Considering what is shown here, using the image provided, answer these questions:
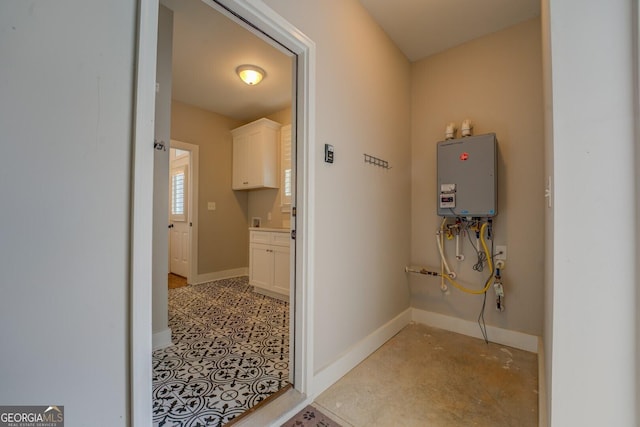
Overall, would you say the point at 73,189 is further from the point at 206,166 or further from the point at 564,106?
the point at 206,166

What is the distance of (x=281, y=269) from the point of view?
328 cm

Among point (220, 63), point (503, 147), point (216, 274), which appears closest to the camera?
point (503, 147)

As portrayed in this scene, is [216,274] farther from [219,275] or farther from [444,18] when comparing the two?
[444,18]

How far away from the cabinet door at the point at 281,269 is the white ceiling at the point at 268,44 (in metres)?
2.15

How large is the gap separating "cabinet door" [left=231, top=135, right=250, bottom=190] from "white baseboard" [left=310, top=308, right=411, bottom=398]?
10.2 ft

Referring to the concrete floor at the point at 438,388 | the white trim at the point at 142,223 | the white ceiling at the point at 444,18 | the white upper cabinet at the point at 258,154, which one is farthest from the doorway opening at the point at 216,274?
the white ceiling at the point at 444,18

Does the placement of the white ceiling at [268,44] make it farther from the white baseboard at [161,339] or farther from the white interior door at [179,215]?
the white baseboard at [161,339]

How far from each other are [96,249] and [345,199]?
1404 mm

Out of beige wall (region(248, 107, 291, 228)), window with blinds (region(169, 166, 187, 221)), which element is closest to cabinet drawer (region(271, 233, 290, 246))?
beige wall (region(248, 107, 291, 228))

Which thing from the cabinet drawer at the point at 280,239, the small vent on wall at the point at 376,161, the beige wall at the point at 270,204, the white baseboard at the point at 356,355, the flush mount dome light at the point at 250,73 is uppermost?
the flush mount dome light at the point at 250,73

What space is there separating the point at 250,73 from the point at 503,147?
9.04 feet

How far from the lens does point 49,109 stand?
2.41 ft

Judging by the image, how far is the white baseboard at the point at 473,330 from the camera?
2193 millimetres

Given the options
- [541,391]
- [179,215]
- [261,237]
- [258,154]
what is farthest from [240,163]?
[541,391]
